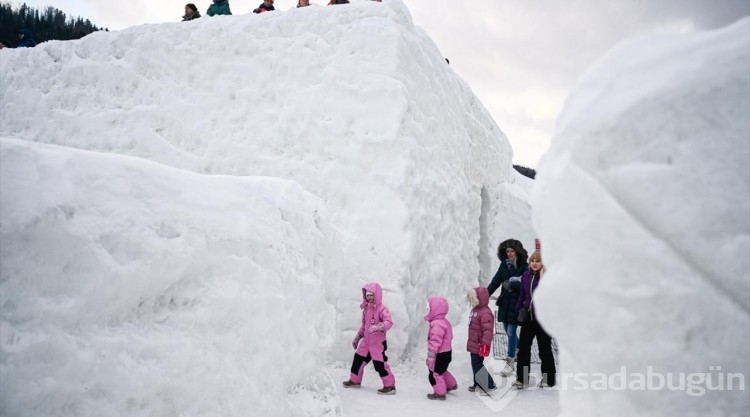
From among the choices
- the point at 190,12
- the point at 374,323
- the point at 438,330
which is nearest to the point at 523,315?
the point at 438,330

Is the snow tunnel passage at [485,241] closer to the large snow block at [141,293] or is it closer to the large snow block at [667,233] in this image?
the large snow block at [141,293]

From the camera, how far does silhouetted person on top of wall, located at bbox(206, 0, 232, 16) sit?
7.81m

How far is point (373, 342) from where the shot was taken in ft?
15.0

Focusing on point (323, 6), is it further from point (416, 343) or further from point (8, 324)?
point (8, 324)

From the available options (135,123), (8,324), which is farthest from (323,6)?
(8,324)

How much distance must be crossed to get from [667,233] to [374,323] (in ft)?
11.3

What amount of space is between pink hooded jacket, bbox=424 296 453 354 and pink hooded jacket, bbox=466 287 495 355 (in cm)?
30

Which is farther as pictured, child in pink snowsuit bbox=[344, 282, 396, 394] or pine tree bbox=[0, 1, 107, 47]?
pine tree bbox=[0, 1, 107, 47]

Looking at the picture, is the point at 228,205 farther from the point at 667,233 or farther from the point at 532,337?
the point at 532,337

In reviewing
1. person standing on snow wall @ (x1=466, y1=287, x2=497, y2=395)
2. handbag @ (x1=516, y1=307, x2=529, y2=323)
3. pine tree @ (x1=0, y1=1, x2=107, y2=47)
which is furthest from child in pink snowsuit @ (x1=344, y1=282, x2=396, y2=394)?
pine tree @ (x1=0, y1=1, x2=107, y2=47)

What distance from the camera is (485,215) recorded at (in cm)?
1103

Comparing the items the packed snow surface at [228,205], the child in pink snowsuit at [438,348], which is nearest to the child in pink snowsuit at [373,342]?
the child in pink snowsuit at [438,348]

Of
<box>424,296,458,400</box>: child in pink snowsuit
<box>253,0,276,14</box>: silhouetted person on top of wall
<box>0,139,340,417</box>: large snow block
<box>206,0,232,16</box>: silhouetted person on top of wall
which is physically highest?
<box>206,0,232,16</box>: silhouetted person on top of wall

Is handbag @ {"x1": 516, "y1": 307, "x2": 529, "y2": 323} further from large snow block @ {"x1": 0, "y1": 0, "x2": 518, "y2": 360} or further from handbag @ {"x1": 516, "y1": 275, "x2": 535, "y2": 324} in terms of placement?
large snow block @ {"x1": 0, "y1": 0, "x2": 518, "y2": 360}
